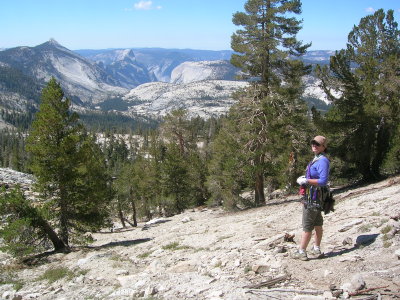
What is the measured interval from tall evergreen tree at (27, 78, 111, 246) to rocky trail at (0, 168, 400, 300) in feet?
14.6

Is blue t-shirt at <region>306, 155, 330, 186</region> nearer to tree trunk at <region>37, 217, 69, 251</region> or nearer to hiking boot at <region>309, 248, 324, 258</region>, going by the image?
hiking boot at <region>309, 248, 324, 258</region>

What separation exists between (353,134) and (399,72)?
4518 millimetres

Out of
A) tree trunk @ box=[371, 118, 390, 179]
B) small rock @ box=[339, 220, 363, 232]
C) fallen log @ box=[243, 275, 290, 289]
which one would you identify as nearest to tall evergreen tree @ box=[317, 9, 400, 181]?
tree trunk @ box=[371, 118, 390, 179]

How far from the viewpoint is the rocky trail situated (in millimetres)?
6938

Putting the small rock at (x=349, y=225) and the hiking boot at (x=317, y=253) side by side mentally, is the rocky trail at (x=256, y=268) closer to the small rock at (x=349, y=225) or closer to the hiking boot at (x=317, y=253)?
the small rock at (x=349, y=225)

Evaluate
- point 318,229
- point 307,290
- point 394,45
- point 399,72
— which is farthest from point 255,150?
point 307,290

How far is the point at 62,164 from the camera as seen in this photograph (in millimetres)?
18047

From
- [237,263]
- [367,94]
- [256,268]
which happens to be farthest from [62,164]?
[367,94]

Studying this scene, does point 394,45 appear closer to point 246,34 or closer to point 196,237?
point 246,34

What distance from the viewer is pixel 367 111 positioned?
806 inches

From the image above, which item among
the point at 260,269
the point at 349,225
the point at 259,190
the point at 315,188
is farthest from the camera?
the point at 259,190

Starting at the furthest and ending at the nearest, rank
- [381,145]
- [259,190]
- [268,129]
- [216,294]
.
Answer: [259,190] → [381,145] → [268,129] → [216,294]

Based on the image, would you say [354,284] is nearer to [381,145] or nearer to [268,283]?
[268,283]

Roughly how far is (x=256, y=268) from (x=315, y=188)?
2.35 meters
